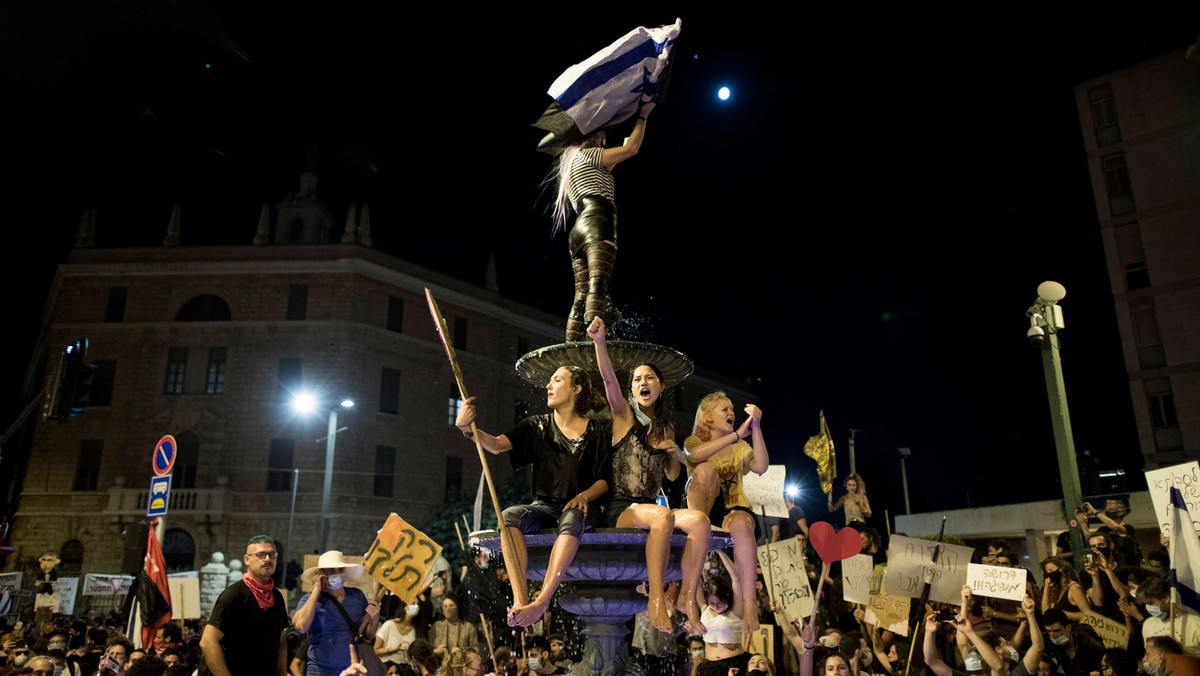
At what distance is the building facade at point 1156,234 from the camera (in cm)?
3139

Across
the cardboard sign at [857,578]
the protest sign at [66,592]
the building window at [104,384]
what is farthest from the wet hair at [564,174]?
the building window at [104,384]

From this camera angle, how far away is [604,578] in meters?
6.13

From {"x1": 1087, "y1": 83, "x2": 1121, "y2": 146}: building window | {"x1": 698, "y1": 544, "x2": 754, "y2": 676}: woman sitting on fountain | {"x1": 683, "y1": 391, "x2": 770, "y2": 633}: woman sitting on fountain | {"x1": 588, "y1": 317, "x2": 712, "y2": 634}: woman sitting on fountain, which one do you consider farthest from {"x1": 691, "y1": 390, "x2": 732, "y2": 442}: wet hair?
{"x1": 1087, "y1": 83, "x2": 1121, "y2": 146}: building window

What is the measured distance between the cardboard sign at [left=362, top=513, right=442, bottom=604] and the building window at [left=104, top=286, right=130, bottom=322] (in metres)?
37.3

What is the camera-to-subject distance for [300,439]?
38.7 meters

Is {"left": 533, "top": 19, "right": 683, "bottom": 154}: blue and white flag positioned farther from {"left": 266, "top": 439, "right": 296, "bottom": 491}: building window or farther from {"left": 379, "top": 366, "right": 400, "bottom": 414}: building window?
{"left": 379, "top": 366, "right": 400, "bottom": 414}: building window

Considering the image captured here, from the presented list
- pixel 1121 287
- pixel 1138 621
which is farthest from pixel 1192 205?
pixel 1138 621

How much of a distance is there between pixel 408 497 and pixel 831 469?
101 ft

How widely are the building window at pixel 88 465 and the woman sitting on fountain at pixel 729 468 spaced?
39031 mm

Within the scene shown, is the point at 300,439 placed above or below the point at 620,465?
above

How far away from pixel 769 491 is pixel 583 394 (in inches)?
173

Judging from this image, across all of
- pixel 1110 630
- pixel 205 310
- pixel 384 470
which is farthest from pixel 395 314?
pixel 1110 630

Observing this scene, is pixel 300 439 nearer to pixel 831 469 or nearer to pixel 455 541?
pixel 455 541

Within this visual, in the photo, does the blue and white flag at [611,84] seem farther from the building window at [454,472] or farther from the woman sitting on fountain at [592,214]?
the building window at [454,472]
